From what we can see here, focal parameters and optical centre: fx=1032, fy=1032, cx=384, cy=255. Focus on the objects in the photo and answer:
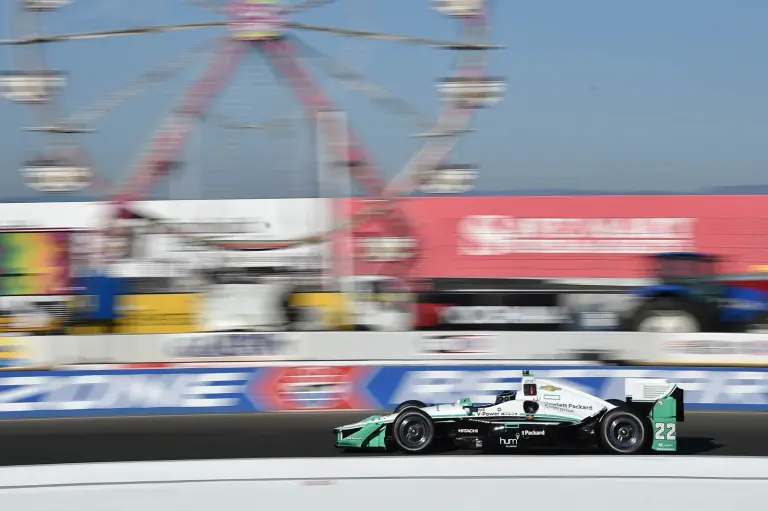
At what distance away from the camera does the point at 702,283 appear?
54.8 ft

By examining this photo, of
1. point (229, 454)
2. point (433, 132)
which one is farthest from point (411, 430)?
point (433, 132)

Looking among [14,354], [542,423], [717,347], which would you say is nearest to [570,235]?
[717,347]

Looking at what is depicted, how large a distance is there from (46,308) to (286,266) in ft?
14.0

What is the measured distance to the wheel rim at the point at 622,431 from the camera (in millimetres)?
9023

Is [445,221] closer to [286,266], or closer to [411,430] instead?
[286,266]

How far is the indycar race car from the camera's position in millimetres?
9023

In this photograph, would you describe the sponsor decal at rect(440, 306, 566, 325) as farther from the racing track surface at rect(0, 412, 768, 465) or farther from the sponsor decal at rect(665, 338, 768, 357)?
the racing track surface at rect(0, 412, 768, 465)

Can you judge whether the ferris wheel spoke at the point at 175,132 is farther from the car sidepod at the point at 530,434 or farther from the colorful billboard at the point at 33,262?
the car sidepod at the point at 530,434

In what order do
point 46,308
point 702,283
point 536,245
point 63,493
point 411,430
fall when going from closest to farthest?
point 63,493 → point 411,430 → point 702,283 → point 46,308 → point 536,245

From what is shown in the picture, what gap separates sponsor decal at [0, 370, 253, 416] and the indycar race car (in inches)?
154

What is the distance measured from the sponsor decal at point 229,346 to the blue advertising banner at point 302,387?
79cm

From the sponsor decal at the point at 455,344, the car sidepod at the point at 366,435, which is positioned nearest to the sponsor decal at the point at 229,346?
the sponsor decal at the point at 455,344

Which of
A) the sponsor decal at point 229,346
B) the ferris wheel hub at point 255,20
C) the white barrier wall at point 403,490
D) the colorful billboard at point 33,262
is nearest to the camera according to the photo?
the white barrier wall at point 403,490

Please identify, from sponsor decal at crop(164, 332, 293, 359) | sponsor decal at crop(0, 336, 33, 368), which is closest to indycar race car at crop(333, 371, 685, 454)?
sponsor decal at crop(164, 332, 293, 359)
